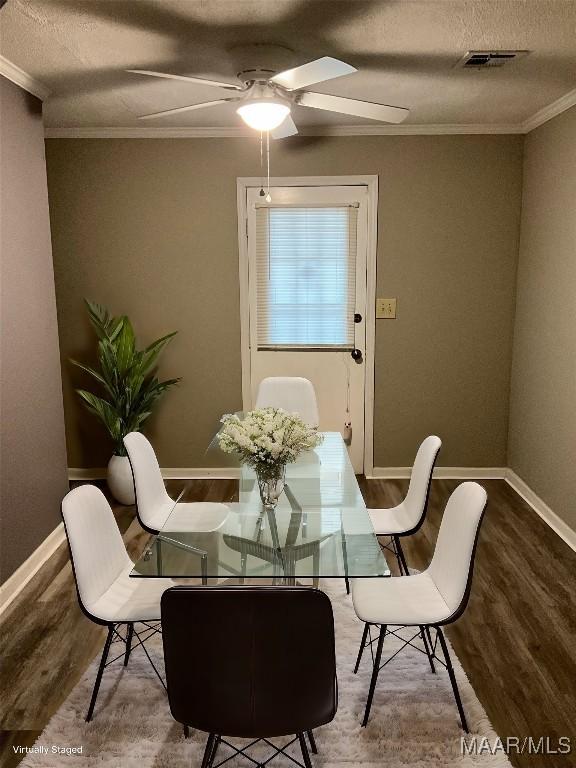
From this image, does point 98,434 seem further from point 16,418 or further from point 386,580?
point 386,580

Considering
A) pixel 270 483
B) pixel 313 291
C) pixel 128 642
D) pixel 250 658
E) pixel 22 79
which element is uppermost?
pixel 22 79

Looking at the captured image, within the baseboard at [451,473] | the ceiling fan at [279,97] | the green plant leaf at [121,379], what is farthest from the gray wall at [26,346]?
the baseboard at [451,473]

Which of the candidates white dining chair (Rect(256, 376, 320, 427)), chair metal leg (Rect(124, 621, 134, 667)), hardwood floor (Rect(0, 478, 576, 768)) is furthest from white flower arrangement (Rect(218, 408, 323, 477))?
white dining chair (Rect(256, 376, 320, 427))

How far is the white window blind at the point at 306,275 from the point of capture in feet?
15.1

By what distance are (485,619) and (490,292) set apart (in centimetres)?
265

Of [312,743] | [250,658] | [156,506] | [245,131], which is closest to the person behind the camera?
[250,658]

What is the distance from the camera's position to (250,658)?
155cm

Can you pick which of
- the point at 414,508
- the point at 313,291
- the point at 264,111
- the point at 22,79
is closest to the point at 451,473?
the point at 313,291

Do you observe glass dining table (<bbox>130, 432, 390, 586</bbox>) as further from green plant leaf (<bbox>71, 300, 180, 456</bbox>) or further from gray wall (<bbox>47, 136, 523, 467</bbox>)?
gray wall (<bbox>47, 136, 523, 467</bbox>)

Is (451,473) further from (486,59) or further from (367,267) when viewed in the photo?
(486,59)

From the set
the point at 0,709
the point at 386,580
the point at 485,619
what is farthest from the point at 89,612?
the point at 485,619

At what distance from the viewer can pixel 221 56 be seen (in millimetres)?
2900

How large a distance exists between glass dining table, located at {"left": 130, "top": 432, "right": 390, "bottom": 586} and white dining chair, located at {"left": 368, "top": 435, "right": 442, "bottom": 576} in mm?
401

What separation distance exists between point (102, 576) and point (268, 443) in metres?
0.82
